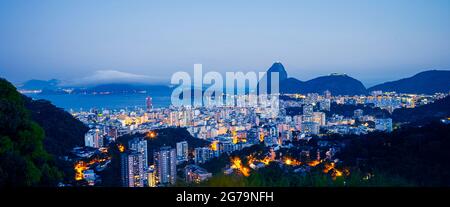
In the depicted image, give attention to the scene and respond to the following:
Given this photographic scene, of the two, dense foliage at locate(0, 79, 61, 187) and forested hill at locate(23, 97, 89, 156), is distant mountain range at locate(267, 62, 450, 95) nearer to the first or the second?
dense foliage at locate(0, 79, 61, 187)

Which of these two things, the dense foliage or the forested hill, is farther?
the forested hill

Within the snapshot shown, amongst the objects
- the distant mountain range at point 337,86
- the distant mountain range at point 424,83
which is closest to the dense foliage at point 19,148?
the distant mountain range at point 337,86

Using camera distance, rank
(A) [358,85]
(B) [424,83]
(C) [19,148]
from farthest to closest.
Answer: (A) [358,85] → (B) [424,83] → (C) [19,148]

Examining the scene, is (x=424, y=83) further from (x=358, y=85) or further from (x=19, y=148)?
(x=19, y=148)

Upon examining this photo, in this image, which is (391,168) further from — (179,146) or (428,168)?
(179,146)

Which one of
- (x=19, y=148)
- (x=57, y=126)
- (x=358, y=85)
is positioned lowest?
(x=57, y=126)

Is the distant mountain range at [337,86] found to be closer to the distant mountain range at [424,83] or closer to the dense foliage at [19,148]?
the distant mountain range at [424,83]

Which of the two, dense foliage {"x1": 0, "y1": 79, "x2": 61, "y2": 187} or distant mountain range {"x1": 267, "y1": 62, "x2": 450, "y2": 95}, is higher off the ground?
distant mountain range {"x1": 267, "y1": 62, "x2": 450, "y2": 95}

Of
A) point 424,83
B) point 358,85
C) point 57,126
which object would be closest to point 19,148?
point 57,126

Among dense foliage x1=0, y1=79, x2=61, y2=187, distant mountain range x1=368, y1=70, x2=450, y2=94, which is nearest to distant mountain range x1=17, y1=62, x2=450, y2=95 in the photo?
distant mountain range x1=368, y1=70, x2=450, y2=94
